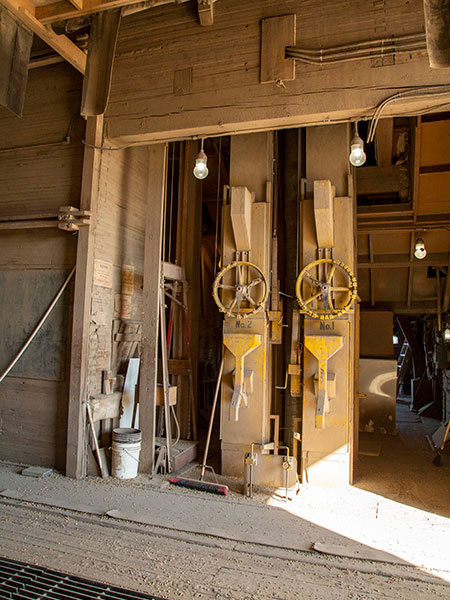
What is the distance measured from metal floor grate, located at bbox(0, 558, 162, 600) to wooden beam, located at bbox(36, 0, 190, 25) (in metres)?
4.27

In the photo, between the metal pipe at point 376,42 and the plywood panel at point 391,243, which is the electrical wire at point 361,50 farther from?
the plywood panel at point 391,243

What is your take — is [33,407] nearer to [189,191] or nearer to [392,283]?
[189,191]

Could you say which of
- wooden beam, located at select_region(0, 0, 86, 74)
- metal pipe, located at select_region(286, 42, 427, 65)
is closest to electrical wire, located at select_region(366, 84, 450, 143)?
metal pipe, located at select_region(286, 42, 427, 65)

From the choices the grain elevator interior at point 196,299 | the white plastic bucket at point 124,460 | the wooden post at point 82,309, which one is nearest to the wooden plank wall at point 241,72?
the grain elevator interior at point 196,299

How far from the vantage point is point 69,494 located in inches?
178

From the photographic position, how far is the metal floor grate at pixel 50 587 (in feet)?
9.20

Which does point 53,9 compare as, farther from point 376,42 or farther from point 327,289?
point 327,289

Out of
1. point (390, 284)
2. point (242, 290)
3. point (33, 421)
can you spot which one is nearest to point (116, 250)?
point (242, 290)

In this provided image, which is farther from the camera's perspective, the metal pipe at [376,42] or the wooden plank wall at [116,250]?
the wooden plank wall at [116,250]

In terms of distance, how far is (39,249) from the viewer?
560 cm

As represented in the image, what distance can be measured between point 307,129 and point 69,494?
191 inches

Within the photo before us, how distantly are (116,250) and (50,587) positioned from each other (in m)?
3.85

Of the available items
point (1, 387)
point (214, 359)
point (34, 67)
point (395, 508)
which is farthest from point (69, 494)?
point (34, 67)

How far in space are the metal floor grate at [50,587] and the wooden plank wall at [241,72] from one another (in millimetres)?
4192
